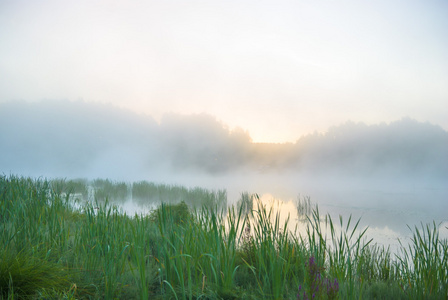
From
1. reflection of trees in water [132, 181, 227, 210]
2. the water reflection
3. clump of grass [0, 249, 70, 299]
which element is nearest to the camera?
clump of grass [0, 249, 70, 299]

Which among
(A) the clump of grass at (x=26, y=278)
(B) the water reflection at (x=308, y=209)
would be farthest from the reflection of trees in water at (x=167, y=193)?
(A) the clump of grass at (x=26, y=278)

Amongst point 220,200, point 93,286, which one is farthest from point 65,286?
point 220,200

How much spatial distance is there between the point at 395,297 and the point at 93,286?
2835 millimetres

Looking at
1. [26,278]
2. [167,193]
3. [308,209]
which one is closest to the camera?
[26,278]

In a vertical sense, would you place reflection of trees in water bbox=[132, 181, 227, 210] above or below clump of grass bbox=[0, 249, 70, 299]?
below

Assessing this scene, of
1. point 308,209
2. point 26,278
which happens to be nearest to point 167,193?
point 308,209

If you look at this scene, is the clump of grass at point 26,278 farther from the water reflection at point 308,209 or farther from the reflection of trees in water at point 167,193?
the reflection of trees in water at point 167,193

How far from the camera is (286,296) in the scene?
8.55ft

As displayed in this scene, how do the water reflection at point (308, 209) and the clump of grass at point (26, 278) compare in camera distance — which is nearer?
the clump of grass at point (26, 278)

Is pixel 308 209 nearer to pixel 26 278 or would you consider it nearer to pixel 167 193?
pixel 167 193

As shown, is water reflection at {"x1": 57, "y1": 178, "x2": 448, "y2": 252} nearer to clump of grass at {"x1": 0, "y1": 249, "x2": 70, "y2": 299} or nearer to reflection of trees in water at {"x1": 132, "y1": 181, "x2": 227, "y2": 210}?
reflection of trees in water at {"x1": 132, "y1": 181, "x2": 227, "y2": 210}

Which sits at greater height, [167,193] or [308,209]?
[167,193]

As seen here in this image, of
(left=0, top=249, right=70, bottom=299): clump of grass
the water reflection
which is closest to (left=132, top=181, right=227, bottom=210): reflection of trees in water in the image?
the water reflection

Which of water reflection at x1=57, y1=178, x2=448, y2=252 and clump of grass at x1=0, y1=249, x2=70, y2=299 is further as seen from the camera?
water reflection at x1=57, y1=178, x2=448, y2=252
